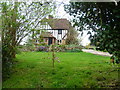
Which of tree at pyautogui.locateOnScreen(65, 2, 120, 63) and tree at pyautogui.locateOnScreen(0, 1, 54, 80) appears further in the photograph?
tree at pyautogui.locateOnScreen(0, 1, 54, 80)

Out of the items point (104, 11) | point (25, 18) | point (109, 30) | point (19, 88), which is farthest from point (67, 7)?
point (19, 88)

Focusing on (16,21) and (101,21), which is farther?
(16,21)

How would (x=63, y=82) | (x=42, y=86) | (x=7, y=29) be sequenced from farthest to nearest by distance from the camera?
1. (x=7, y=29)
2. (x=63, y=82)
3. (x=42, y=86)

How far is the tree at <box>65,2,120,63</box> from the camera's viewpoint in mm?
1768

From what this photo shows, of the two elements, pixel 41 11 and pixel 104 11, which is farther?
pixel 41 11

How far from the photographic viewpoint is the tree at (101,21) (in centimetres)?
177

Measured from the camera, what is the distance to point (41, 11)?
159 inches

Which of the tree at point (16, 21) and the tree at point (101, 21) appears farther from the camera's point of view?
the tree at point (16, 21)

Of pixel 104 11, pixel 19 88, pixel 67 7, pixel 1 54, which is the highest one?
pixel 67 7

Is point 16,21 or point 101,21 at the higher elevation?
point 16,21

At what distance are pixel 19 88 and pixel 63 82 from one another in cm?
108

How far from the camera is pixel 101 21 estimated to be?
1991 mm

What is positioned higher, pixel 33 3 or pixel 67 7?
pixel 33 3

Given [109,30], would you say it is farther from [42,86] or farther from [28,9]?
[28,9]
